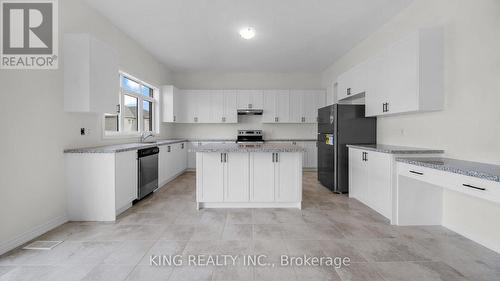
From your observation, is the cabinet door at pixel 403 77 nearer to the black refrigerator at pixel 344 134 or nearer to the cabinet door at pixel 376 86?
the cabinet door at pixel 376 86

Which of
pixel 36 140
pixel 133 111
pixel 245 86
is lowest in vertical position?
pixel 36 140

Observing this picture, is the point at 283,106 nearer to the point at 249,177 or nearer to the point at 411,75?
the point at 249,177

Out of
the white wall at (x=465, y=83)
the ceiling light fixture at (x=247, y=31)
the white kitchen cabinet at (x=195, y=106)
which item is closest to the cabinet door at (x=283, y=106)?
the white kitchen cabinet at (x=195, y=106)

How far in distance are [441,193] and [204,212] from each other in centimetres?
308

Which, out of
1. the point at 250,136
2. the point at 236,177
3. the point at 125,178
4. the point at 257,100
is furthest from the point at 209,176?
the point at 257,100

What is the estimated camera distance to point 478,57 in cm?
218

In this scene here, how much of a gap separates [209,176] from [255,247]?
1.35 m

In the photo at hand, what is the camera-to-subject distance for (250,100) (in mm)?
6188

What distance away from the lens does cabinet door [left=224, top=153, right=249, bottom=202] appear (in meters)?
3.19

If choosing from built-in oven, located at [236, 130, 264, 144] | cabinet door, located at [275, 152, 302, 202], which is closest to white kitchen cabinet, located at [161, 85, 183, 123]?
built-in oven, located at [236, 130, 264, 144]

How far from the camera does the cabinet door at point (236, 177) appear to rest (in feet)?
10.5

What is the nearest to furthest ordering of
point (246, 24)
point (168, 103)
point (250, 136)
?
1. point (246, 24)
2. point (168, 103)
3. point (250, 136)

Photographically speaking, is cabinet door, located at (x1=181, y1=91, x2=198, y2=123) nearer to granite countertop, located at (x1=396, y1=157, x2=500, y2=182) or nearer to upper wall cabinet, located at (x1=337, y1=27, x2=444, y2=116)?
upper wall cabinet, located at (x1=337, y1=27, x2=444, y2=116)

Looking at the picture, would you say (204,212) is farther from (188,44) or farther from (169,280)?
(188,44)
